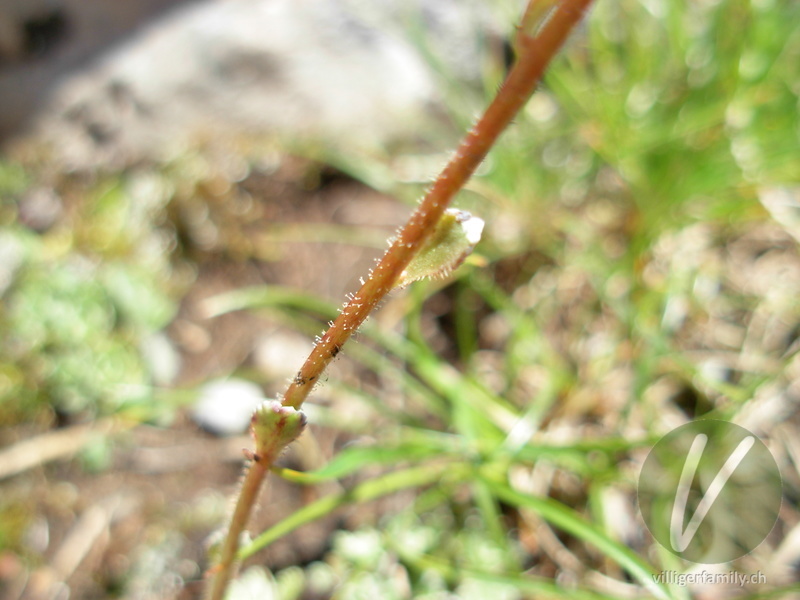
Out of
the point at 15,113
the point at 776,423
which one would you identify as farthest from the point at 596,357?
the point at 15,113

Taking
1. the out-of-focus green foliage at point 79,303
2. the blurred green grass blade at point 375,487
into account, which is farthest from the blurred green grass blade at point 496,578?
the out-of-focus green foliage at point 79,303

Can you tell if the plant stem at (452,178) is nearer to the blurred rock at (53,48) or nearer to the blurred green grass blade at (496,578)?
the blurred green grass blade at (496,578)

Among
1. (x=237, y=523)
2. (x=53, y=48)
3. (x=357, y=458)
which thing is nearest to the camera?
(x=237, y=523)

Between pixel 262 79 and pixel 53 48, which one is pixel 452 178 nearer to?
pixel 262 79

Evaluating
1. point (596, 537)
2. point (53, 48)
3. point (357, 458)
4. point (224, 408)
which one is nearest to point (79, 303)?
point (224, 408)

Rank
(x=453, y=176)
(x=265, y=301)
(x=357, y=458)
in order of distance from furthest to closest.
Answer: (x=265, y=301) → (x=357, y=458) → (x=453, y=176)
